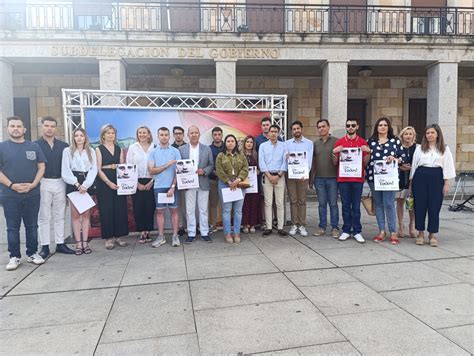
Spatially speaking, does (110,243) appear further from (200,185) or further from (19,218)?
(200,185)

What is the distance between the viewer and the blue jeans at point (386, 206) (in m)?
5.55

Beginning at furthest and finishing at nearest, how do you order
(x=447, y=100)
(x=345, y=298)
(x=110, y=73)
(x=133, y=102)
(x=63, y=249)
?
(x=447, y=100)
(x=110, y=73)
(x=133, y=102)
(x=63, y=249)
(x=345, y=298)

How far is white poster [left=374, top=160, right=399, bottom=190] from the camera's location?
5.41 m

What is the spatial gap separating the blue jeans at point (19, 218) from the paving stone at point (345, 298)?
3869 mm

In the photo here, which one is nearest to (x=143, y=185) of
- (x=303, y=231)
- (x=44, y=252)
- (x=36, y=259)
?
(x=44, y=252)

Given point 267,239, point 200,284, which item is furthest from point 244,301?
point 267,239

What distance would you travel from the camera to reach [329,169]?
5.96 meters

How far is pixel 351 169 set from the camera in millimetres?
5633

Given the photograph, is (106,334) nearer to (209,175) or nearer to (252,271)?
(252,271)

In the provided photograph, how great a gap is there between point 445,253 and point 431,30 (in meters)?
10.8

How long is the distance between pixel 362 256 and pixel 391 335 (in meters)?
2.23

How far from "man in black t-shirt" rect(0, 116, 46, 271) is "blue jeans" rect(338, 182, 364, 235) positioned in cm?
475

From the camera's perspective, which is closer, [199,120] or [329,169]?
[329,169]

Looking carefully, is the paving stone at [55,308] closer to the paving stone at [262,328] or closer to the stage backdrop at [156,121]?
the paving stone at [262,328]
